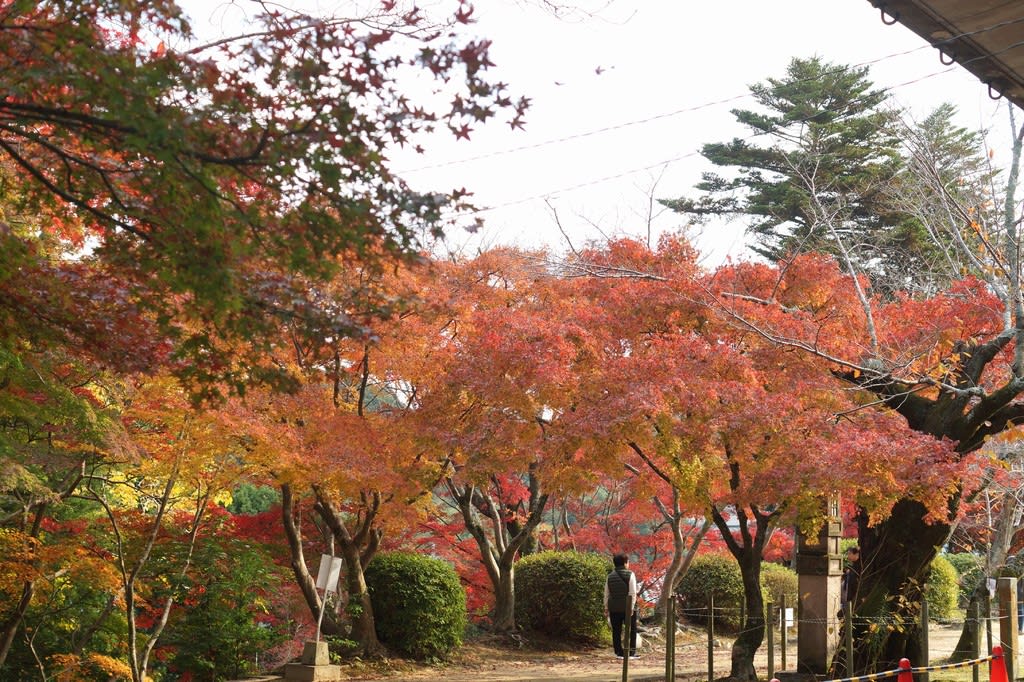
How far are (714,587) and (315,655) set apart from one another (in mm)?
10110

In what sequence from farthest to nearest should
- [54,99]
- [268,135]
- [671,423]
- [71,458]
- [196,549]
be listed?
[196,549]
[671,423]
[71,458]
[54,99]
[268,135]

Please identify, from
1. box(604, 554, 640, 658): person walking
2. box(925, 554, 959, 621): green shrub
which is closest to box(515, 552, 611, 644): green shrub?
box(604, 554, 640, 658): person walking

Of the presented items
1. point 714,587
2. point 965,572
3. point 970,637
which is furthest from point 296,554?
point 965,572

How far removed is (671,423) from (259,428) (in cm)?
490

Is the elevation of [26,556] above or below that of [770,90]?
below

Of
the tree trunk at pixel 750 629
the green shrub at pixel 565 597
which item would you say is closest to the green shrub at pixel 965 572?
the green shrub at pixel 565 597

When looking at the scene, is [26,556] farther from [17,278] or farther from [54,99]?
[54,99]

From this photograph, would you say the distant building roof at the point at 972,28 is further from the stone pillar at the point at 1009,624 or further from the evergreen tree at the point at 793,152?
the evergreen tree at the point at 793,152

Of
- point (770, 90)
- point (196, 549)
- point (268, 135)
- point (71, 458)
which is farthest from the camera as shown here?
point (770, 90)

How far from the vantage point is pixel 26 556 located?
10305mm

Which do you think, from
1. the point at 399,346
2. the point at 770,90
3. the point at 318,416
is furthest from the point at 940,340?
the point at 770,90

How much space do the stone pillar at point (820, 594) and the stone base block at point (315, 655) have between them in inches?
251

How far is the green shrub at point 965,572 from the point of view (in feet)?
78.4

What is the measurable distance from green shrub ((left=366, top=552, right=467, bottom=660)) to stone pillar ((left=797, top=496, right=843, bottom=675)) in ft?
19.0
